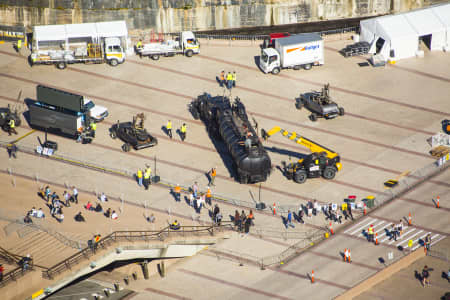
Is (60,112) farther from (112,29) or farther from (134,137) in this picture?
(112,29)

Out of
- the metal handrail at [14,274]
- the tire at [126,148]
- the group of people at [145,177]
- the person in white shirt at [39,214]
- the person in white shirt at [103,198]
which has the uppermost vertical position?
the tire at [126,148]

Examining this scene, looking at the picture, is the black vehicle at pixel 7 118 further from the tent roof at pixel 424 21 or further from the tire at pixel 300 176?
the tent roof at pixel 424 21

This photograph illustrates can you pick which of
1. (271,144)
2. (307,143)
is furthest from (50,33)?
(307,143)

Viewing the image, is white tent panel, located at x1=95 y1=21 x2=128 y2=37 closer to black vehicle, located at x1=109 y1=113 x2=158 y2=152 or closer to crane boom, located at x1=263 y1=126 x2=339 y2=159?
black vehicle, located at x1=109 y1=113 x2=158 y2=152

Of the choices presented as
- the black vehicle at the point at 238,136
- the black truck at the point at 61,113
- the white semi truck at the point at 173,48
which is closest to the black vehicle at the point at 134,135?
the black truck at the point at 61,113

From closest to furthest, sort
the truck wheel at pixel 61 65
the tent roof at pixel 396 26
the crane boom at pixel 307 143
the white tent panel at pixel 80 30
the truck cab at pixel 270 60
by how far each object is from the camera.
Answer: the crane boom at pixel 307 143, the truck cab at pixel 270 60, the truck wheel at pixel 61 65, the white tent panel at pixel 80 30, the tent roof at pixel 396 26

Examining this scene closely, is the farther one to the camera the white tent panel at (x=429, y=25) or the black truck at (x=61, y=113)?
the white tent panel at (x=429, y=25)
